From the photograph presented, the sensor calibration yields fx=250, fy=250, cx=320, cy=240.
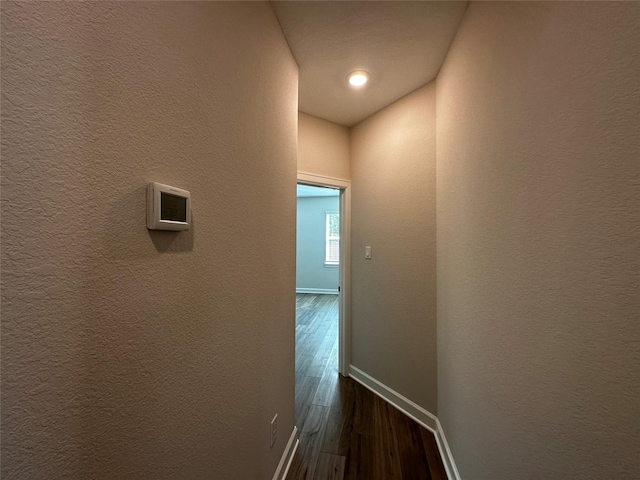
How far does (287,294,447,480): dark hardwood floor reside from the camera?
4.82 feet

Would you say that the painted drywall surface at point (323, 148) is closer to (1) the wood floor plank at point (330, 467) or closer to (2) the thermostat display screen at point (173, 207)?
(2) the thermostat display screen at point (173, 207)

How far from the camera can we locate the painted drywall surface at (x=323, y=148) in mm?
2293

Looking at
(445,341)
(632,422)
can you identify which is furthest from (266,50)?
(445,341)

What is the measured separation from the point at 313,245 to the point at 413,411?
5.02 m

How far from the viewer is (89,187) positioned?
472 millimetres

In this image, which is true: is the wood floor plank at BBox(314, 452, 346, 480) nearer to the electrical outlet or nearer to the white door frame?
the electrical outlet

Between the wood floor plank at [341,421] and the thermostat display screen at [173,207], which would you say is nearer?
the thermostat display screen at [173,207]

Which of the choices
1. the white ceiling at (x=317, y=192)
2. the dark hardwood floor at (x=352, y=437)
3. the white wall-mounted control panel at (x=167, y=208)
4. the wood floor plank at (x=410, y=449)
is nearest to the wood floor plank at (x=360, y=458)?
the dark hardwood floor at (x=352, y=437)

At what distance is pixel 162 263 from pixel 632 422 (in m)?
1.12

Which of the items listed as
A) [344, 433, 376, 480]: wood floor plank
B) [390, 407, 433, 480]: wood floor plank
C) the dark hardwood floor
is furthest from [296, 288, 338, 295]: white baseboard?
[344, 433, 376, 480]: wood floor plank

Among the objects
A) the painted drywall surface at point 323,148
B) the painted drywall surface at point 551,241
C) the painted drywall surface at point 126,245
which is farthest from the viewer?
the painted drywall surface at point 323,148

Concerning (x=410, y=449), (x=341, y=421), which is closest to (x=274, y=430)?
(x=341, y=421)

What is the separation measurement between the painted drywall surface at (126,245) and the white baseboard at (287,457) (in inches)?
15.0

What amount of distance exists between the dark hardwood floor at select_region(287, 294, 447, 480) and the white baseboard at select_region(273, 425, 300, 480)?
0.12 feet
